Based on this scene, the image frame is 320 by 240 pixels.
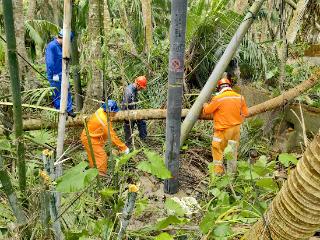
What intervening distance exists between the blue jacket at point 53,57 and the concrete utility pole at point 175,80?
313 centimetres

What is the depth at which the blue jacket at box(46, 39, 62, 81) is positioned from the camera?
627cm

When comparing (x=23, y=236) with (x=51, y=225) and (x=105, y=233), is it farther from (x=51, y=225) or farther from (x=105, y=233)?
(x=105, y=233)

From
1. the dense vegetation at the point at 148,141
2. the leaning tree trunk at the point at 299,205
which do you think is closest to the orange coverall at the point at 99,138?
the dense vegetation at the point at 148,141

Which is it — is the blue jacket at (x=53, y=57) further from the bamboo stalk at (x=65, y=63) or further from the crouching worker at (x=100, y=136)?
the bamboo stalk at (x=65, y=63)

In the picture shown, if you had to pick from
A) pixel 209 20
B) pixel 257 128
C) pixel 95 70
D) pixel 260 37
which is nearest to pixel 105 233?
pixel 95 70

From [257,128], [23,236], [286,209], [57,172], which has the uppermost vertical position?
[286,209]

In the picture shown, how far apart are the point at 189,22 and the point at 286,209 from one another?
550 cm

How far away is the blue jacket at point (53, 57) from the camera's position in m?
6.27

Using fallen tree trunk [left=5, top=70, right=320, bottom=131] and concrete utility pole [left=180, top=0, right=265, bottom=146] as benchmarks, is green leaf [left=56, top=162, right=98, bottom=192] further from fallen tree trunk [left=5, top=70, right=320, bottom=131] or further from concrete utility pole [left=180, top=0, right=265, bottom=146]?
fallen tree trunk [left=5, top=70, right=320, bottom=131]

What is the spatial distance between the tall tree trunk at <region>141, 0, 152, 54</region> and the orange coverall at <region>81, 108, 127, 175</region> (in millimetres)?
2771

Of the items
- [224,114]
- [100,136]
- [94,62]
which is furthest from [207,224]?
[224,114]

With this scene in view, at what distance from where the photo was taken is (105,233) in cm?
211

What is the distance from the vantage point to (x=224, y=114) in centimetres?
511

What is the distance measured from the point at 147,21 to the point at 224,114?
10.2ft
